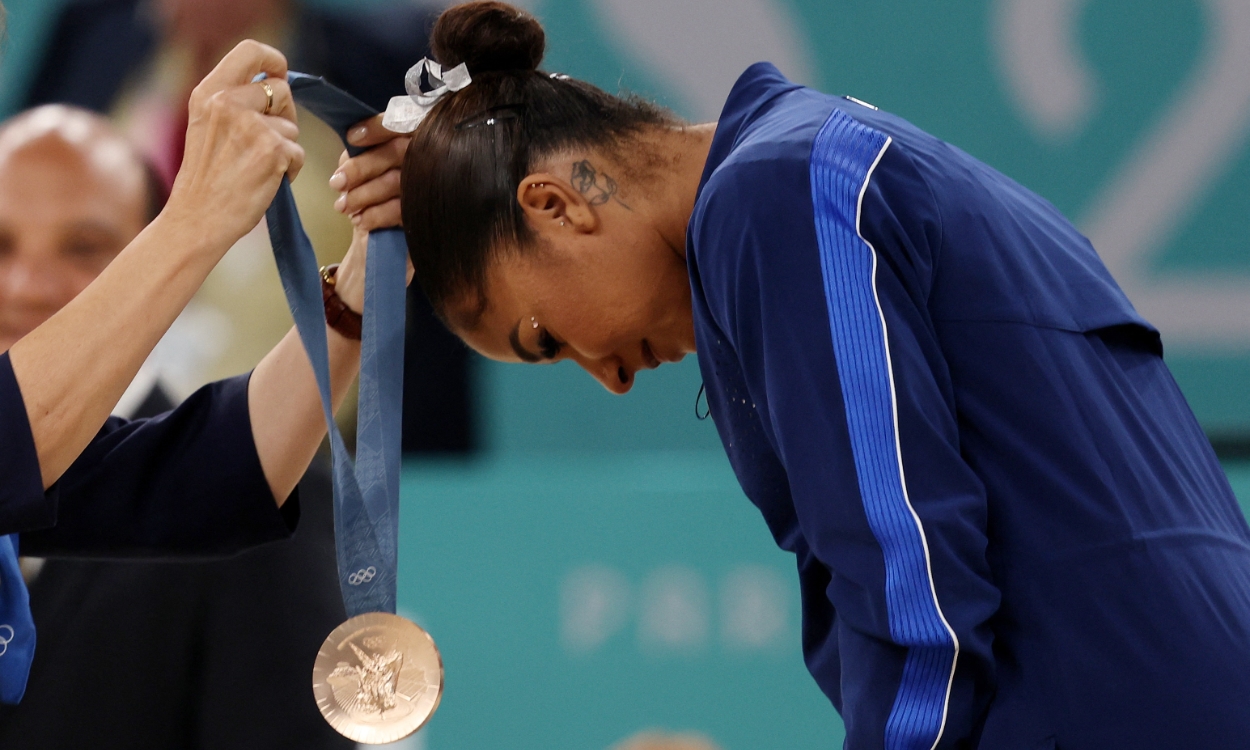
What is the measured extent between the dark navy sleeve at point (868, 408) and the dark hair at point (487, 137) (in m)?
0.22

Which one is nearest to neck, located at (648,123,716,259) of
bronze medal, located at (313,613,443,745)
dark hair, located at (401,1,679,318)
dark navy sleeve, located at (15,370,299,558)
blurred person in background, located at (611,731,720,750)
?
dark hair, located at (401,1,679,318)

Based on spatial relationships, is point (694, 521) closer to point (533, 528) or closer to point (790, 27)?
point (533, 528)

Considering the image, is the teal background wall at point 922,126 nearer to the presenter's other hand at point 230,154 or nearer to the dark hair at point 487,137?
the dark hair at point 487,137

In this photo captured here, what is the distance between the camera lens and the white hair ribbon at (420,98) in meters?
1.21

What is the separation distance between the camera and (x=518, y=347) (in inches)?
47.4

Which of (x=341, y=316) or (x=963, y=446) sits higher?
(x=963, y=446)

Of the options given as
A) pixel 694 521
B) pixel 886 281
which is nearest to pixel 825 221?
pixel 886 281

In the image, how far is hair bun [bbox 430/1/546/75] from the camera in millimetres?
1209

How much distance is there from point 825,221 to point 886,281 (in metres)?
0.06

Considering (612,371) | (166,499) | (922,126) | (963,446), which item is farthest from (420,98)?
(922,126)

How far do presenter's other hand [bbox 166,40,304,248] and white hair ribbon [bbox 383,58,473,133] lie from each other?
0.40 feet

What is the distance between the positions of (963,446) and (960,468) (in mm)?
50

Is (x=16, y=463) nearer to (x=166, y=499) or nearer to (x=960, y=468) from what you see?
(x=166, y=499)

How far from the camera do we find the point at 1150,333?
104 centimetres
